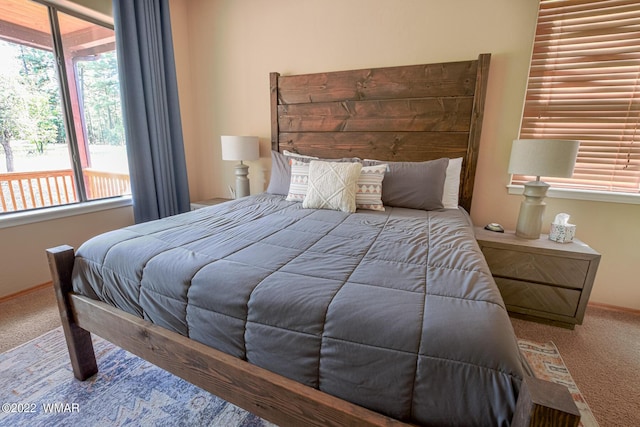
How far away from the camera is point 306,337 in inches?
32.0

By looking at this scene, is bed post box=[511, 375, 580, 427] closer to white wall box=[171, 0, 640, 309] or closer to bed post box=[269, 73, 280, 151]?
white wall box=[171, 0, 640, 309]

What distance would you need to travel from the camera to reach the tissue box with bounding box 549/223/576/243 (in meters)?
1.84

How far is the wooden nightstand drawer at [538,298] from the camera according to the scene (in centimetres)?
179

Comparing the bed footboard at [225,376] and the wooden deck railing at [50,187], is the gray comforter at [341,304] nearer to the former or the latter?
the bed footboard at [225,376]

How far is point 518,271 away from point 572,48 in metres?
1.56

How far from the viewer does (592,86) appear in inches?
76.2

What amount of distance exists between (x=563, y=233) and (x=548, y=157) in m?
0.53

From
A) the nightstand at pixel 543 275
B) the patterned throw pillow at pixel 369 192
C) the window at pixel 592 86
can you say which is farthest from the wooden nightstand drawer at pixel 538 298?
the patterned throw pillow at pixel 369 192

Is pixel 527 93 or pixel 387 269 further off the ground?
pixel 527 93

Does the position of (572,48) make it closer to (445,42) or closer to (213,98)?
(445,42)

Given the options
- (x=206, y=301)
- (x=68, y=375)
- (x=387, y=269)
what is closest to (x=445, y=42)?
(x=387, y=269)

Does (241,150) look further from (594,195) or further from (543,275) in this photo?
(594,195)

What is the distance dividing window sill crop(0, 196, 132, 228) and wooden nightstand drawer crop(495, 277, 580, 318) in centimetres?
328

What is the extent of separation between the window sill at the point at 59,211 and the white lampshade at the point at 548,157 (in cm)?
335
